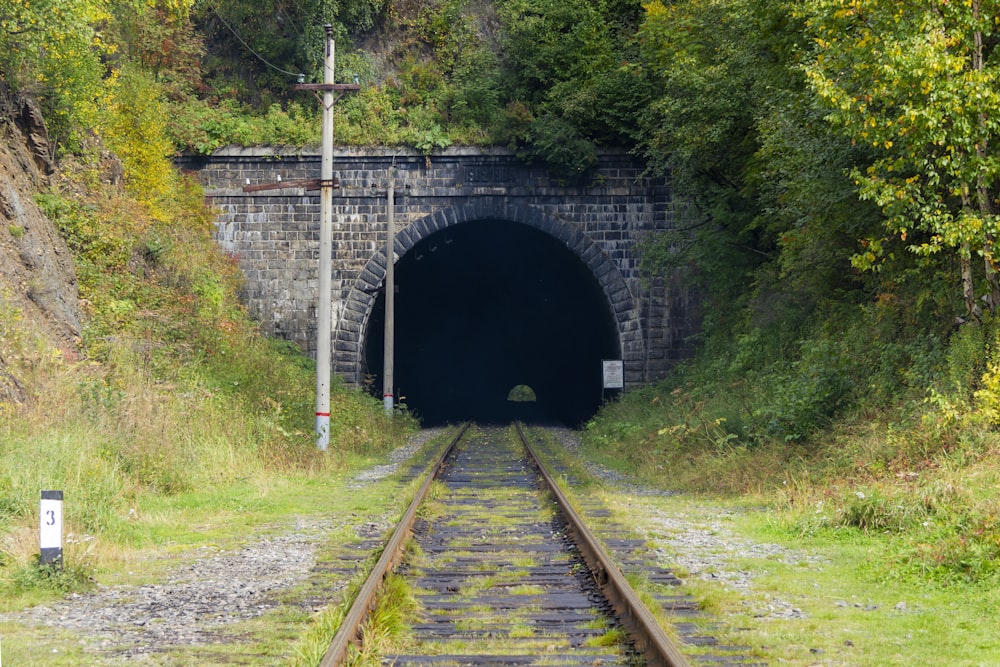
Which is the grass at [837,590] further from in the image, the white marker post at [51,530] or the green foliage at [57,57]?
the green foliage at [57,57]

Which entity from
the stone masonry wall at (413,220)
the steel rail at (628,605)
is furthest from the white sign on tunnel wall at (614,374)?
the steel rail at (628,605)

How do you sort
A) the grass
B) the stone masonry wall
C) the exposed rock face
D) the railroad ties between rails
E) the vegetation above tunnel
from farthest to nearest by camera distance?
the stone masonry wall → the exposed rock face → the vegetation above tunnel → the grass → the railroad ties between rails

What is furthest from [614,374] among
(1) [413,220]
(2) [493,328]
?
(2) [493,328]

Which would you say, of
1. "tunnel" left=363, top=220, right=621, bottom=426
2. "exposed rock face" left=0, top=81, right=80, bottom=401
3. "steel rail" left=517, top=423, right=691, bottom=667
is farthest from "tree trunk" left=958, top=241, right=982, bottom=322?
"tunnel" left=363, top=220, right=621, bottom=426

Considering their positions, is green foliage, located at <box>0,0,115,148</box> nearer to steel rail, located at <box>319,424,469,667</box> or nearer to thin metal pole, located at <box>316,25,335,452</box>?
thin metal pole, located at <box>316,25,335,452</box>

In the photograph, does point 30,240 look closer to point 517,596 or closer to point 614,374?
point 517,596

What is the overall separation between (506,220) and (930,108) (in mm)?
17574

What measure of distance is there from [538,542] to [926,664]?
14.8ft

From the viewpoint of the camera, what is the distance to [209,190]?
27422mm

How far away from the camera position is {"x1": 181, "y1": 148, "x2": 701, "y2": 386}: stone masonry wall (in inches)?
1085

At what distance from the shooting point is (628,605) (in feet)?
21.5

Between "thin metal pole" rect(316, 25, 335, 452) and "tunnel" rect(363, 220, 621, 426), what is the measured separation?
10.5m

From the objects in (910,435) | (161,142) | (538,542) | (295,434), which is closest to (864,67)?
(910,435)

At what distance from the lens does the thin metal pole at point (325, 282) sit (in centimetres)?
1741
